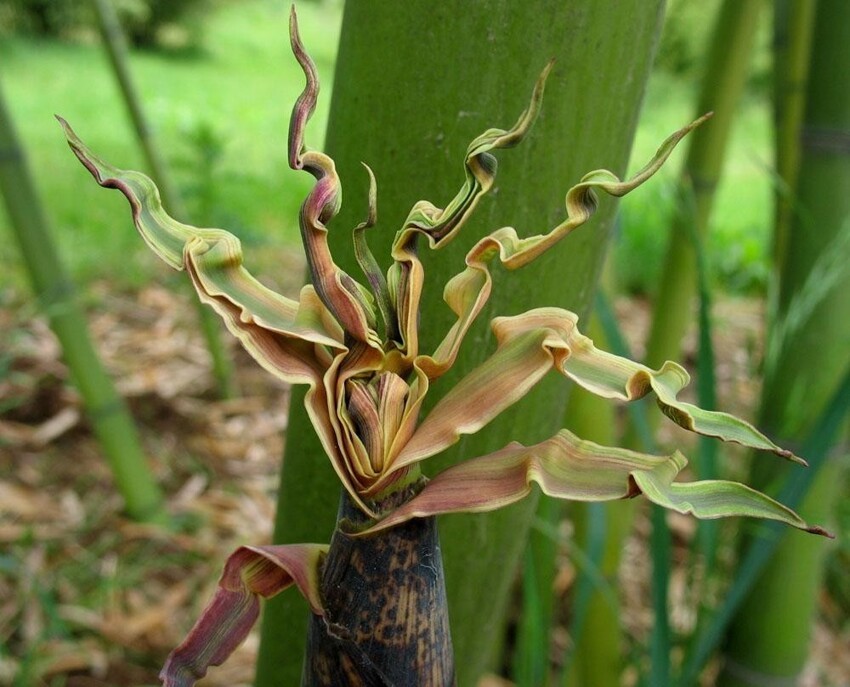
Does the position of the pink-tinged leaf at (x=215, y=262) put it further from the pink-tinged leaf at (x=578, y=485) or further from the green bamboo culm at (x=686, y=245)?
the green bamboo culm at (x=686, y=245)

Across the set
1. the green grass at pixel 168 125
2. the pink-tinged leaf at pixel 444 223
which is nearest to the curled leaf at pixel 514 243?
the pink-tinged leaf at pixel 444 223

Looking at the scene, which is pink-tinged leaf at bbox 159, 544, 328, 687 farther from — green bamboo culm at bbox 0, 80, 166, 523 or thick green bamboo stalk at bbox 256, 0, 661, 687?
green bamboo culm at bbox 0, 80, 166, 523

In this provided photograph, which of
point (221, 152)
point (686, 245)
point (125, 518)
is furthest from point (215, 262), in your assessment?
point (221, 152)

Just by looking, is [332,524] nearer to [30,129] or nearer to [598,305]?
[598,305]

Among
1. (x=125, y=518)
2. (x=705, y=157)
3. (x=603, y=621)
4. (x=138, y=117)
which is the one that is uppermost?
(x=705, y=157)

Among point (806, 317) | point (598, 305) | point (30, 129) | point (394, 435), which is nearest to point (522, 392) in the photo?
point (394, 435)

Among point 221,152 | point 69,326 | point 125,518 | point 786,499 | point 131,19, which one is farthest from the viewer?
point 131,19

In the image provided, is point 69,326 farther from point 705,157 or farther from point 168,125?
point 168,125

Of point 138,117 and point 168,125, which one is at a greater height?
point 138,117
